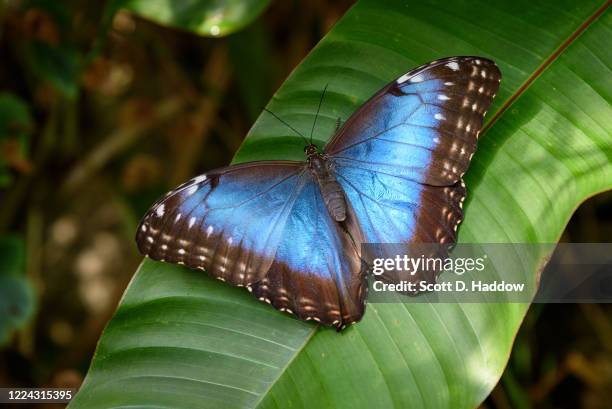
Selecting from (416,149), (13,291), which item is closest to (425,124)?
(416,149)

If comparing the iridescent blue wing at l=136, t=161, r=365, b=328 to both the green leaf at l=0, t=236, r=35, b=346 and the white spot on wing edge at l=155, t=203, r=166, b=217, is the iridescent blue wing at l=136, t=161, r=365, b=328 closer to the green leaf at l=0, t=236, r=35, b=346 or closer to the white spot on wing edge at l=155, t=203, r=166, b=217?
the white spot on wing edge at l=155, t=203, r=166, b=217

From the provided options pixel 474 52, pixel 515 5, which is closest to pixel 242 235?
pixel 474 52

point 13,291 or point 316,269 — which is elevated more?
point 316,269

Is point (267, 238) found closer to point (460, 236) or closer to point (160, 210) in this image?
point (160, 210)

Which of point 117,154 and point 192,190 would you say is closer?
point 192,190

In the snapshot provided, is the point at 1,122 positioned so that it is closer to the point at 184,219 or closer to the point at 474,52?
the point at 184,219

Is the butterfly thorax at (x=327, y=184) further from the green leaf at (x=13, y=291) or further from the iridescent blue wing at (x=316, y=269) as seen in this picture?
the green leaf at (x=13, y=291)

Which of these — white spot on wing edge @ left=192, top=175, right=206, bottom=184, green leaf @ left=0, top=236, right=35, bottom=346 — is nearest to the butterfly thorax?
white spot on wing edge @ left=192, top=175, right=206, bottom=184
